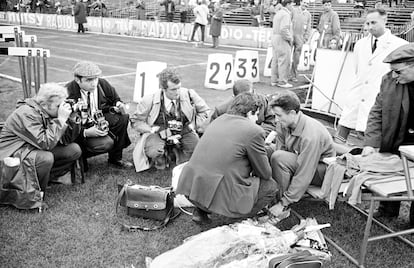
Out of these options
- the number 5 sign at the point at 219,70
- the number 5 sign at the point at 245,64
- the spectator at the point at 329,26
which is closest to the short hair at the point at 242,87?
the number 5 sign at the point at 219,70

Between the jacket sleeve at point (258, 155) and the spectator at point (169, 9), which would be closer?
the jacket sleeve at point (258, 155)

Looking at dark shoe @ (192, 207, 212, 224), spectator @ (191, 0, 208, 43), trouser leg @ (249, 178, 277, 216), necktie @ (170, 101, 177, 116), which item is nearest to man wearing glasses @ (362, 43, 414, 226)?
trouser leg @ (249, 178, 277, 216)

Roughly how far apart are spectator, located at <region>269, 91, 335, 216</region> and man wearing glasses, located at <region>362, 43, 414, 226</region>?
0.39m

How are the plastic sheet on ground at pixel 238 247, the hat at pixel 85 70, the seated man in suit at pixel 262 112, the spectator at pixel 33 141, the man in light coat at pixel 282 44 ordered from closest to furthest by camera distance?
1. the plastic sheet on ground at pixel 238 247
2. the spectator at pixel 33 141
3. the hat at pixel 85 70
4. the seated man in suit at pixel 262 112
5. the man in light coat at pixel 282 44

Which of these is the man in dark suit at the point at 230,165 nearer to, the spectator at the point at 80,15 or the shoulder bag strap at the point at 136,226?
the shoulder bag strap at the point at 136,226

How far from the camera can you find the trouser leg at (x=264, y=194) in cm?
355

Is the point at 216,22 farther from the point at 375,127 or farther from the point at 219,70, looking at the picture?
the point at 375,127

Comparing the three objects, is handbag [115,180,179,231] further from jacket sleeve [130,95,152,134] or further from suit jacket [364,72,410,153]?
suit jacket [364,72,410,153]

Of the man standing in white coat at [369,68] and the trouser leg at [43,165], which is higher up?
the man standing in white coat at [369,68]

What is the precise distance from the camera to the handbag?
150 inches

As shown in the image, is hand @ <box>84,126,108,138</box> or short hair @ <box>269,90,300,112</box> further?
hand @ <box>84,126,108,138</box>


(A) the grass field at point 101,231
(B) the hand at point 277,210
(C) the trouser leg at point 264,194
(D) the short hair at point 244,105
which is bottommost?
(A) the grass field at point 101,231

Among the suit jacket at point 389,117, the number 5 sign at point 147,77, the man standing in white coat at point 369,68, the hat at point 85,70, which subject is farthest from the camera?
the number 5 sign at point 147,77

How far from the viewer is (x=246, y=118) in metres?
3.41
